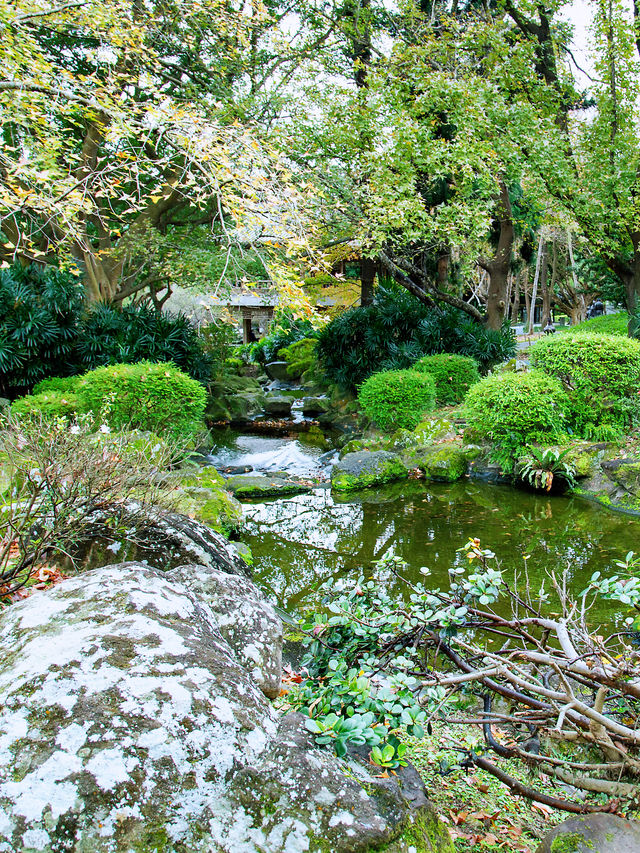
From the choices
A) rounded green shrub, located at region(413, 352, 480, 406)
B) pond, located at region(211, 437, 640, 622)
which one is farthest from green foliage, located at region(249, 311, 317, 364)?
pond, located at region(211, 437, 640, 622)

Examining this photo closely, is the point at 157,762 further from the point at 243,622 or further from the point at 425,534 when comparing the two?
the point at 425,534

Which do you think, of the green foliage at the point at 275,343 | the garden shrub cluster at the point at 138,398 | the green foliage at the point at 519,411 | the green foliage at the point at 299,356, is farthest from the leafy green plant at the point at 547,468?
the green foliage at the point at 275,343

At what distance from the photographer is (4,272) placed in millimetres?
10766

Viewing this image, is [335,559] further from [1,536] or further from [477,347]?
[477,347]

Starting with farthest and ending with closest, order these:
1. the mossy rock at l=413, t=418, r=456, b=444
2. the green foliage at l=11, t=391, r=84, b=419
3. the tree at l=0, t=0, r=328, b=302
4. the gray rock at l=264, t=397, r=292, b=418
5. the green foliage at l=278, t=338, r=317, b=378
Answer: the green foliage at l=278, t=338, r=317, b=378 < the gray rock at l=264, t=397, r=292, b=418 < the mossy rock at l=413, t=418, r=456, b=444 < the green foliage at l=11, t=391, r=84, b=419 < the tree at l=0, t=0, r=328, b=302

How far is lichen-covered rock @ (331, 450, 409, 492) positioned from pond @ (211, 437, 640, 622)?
26 centimetres

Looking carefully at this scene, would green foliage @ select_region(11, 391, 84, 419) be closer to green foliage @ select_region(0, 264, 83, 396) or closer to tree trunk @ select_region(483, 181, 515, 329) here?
green foliage @ select_region(0, 264, 83, 396)

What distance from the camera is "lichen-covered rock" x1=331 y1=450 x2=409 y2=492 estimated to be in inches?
346

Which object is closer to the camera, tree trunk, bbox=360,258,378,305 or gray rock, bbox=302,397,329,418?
gray rock, bbox=302,397,329,418

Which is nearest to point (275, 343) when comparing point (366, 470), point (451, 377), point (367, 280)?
point (367, 280)

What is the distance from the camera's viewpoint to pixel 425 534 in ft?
21.2

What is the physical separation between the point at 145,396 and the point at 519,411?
19.5 ft

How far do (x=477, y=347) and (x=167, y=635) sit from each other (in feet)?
40.4

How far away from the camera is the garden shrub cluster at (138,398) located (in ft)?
28.0
